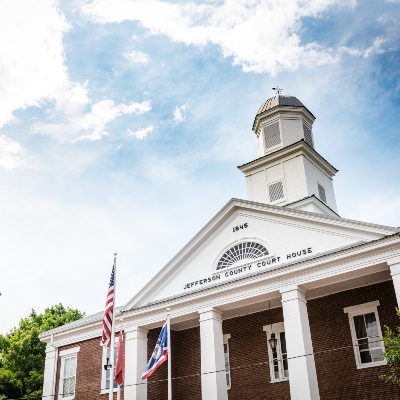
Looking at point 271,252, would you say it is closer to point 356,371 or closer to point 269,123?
point 356,371

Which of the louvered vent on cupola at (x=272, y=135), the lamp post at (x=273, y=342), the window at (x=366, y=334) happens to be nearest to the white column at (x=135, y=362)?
the lamp post at (x=273, y=342)

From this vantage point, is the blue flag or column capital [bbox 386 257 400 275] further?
the blue flag

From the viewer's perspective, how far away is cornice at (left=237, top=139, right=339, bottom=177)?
26.4m

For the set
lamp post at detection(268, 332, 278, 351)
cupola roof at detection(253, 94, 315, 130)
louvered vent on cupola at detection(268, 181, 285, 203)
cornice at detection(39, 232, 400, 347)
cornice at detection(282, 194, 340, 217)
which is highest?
cupola roof at detection(253, 94, 315, 130)

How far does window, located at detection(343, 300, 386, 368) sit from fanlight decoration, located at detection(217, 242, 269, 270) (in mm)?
3965

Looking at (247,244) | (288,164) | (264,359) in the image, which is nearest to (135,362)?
(264,359)

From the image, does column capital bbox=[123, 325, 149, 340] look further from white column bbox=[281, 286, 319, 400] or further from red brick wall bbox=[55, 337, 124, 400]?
white column bbox=[281, 286, 319, 400]

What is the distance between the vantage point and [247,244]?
69.6ft

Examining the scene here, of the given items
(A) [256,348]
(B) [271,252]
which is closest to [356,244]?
(B) [271,252]

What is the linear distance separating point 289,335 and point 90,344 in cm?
1099

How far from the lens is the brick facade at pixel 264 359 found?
1891 centimetres

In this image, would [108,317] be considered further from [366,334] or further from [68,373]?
[366,334]

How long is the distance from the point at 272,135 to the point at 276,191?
12.5 ft

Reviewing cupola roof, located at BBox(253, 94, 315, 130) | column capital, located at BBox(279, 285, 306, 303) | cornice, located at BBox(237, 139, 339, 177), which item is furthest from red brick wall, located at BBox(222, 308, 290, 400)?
cupola roof, located at BBox(253, 94, 315, 130)
